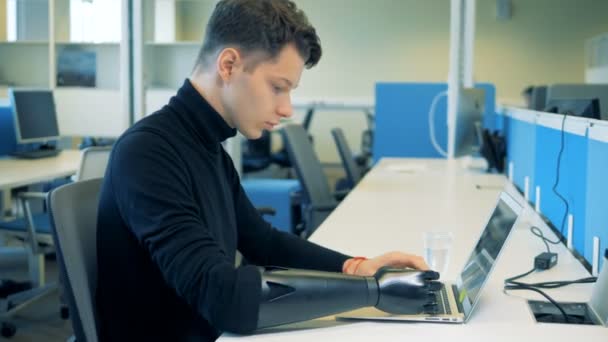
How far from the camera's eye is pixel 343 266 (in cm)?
133

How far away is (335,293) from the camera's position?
103cm

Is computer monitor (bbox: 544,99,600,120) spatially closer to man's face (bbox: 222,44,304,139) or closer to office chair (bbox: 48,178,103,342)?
man's face (bbox: 222,44,304,139)

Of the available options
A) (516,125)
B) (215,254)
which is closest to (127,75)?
(516,125)

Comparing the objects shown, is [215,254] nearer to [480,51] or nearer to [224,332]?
[224,332]

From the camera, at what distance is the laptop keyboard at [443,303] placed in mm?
1112

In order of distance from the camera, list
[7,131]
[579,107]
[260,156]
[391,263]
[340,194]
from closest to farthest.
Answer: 1. [391,263]
2. [579,107]
3. [340,194]
4. [7,131]
5. [260,156]

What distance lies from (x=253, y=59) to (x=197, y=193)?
223 millimetres

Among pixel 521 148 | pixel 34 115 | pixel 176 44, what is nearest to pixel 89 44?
pixel 34 115

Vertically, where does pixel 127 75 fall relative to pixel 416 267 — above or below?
above

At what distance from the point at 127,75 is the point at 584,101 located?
1.83 metres

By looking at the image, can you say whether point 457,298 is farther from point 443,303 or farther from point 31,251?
point 31,251

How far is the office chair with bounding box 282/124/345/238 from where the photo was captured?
2854mm

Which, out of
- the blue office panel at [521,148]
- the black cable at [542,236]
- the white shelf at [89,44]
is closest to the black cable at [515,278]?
the black cable at [542,236]

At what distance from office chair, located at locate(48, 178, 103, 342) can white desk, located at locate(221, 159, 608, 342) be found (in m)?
0.25
